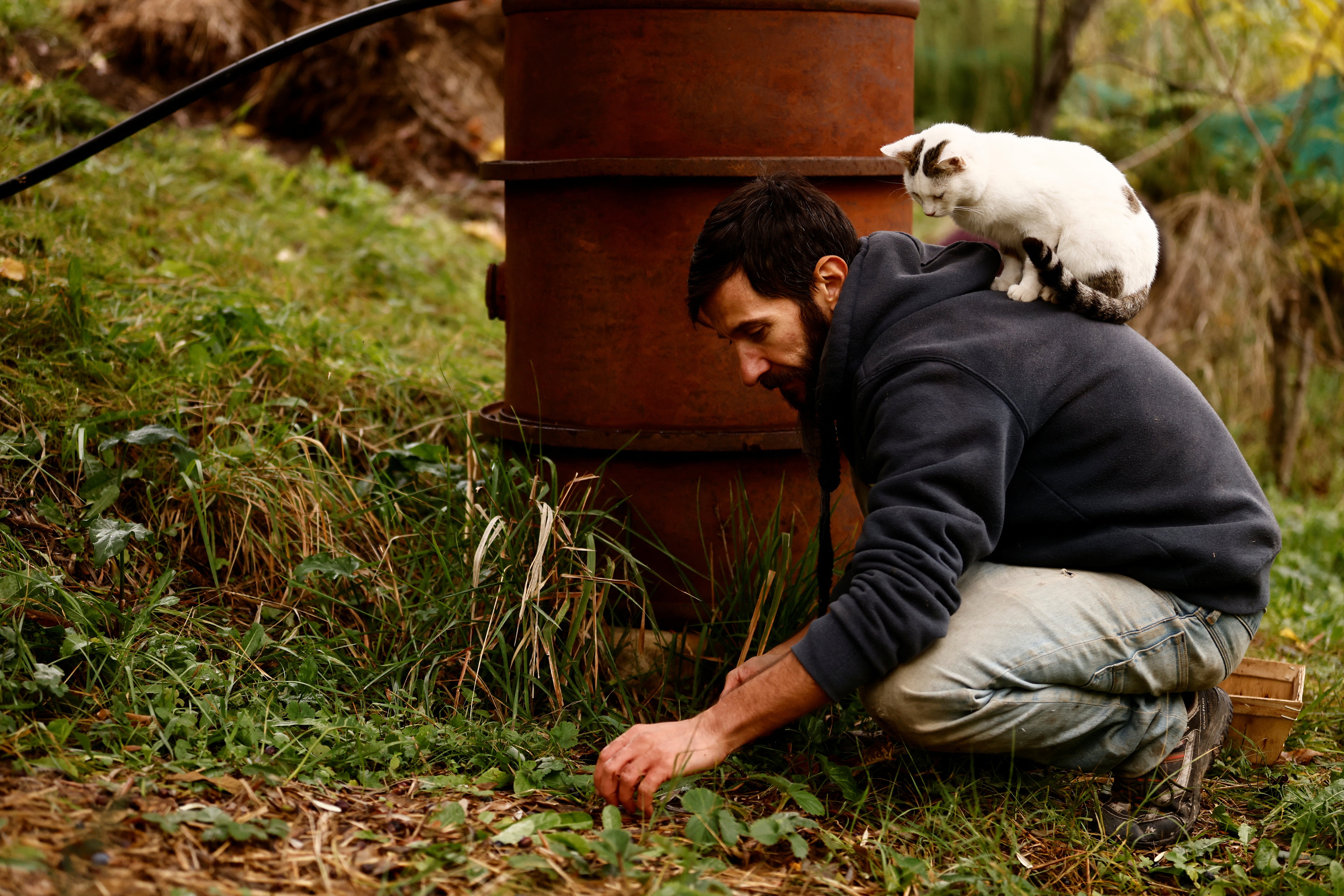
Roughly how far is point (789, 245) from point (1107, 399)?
666 millimetres

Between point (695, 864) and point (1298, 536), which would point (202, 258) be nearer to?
point (695, 864)

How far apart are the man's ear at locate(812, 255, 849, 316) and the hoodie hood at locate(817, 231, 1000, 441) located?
3 centimetres

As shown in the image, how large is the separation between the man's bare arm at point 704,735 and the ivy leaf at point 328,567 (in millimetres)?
907

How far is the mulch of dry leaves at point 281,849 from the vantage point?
1.58m

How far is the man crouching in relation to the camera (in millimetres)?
1926

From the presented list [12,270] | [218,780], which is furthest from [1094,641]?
[12,270]

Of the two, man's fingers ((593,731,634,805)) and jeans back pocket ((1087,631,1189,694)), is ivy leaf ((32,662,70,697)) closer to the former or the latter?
man's fingers ((593,731,634,805))

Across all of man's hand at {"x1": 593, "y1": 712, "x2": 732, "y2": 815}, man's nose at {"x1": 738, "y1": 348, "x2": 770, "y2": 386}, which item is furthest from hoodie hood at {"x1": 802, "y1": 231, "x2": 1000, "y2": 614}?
man's hand at {"x1": 593, "y1": 712, "x2": 732, "y2": 815}

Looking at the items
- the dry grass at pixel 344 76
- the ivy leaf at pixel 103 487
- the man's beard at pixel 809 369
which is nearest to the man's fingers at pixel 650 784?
the man's beard at pixel 809 369

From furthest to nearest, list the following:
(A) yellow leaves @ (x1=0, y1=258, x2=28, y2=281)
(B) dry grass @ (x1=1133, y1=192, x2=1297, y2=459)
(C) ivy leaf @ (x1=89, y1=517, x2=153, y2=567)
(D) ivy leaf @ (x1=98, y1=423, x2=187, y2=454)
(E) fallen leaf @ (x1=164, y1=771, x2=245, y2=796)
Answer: (B) dry grass @ (x1=1133, y1=192, x2=1297, y2=459)
(A) yellow leaves @ (x1=0, y1=258, x2=28, y2=281)
(D) ivy leaf @ (x1=98, y1=423, x2=187, y2=454)
(C) ivy leaf @ (x1=89, y1=517, x2=153, y2=567)
(E) fallen leaf @ (x1=164, y1=771, x2=245, y2=796)

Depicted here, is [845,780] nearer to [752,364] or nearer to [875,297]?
[752,364]

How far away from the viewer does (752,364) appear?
2.21m

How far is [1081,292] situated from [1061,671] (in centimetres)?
72

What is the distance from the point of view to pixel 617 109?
2492 mm
